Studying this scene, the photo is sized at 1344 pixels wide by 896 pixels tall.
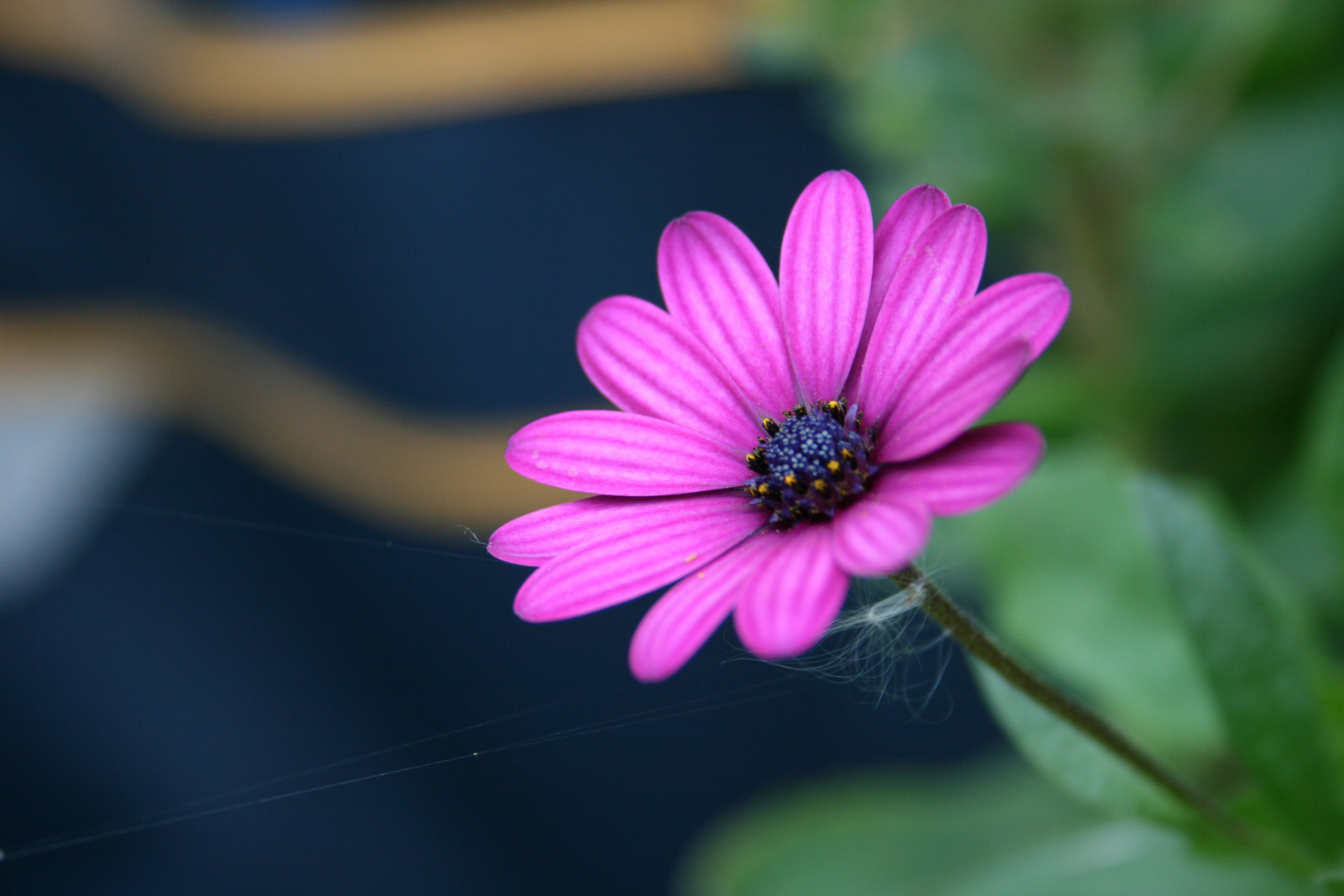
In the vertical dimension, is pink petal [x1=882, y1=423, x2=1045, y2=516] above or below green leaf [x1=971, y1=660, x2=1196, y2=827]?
above

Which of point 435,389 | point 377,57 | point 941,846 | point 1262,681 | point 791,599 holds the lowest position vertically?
point 941,846

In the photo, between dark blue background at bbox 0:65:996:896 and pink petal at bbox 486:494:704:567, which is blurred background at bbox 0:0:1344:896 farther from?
pink petal at bbox 486:494:704:567

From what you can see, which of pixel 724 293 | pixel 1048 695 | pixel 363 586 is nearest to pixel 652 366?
pixel 724 293

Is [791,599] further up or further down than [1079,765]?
further up

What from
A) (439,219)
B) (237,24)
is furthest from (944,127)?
(237,24)

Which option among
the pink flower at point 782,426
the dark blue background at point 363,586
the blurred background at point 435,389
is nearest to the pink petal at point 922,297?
the pink flower at point 782,426

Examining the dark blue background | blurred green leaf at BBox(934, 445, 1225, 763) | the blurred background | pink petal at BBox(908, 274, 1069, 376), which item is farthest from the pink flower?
the dark blue background

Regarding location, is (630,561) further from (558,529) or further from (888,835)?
(888,835)
